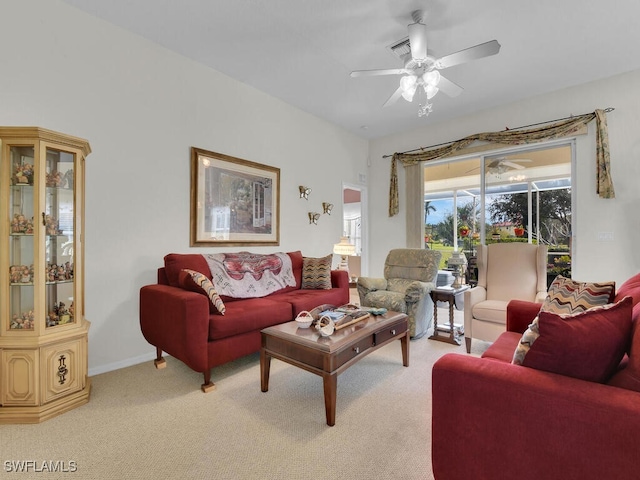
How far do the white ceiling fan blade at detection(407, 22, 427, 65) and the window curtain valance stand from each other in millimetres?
2345

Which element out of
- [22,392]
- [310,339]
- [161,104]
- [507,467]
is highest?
[161,104]

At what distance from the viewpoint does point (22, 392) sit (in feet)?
6.48

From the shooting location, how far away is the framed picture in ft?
11.3

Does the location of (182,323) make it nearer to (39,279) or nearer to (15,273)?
(39,279)

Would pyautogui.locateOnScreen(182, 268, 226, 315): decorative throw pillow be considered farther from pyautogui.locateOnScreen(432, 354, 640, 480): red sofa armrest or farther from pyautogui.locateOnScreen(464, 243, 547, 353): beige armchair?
pyautogui.locateOnScreen(464, 243, 547, 353): beige armchair

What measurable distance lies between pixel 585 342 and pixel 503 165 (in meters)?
4.30

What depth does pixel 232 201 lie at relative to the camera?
3.77m

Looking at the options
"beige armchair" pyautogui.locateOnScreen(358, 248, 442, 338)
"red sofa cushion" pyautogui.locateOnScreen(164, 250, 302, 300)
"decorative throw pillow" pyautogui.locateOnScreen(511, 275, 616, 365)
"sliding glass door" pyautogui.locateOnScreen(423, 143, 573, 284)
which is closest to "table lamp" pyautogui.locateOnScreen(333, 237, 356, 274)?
"beige armchair" pyautogui.locateOnScreen(358, 248, 442, 338)

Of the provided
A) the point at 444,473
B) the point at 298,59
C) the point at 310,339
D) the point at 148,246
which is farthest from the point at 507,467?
the point at 298,59

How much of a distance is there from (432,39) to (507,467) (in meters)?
3.35

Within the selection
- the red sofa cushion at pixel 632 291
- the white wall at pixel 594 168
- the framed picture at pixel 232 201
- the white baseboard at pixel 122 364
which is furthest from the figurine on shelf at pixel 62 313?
the white wall at pixel 594 168

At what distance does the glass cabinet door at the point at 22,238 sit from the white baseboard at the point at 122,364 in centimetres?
85

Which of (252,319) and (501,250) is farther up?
(501,250)

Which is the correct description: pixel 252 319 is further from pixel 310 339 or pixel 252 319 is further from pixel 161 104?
pixel 161 104
